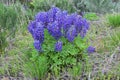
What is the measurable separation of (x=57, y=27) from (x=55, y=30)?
35mm

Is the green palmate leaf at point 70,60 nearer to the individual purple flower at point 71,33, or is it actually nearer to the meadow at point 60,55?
the meadow at point 60,55

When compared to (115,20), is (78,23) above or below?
above

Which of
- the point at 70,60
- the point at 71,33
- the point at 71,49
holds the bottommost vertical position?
the point at 70,60

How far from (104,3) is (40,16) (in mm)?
3713

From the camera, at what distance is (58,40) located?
294 cm

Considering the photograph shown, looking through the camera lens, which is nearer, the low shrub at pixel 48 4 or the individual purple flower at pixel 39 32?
the individual purple flower at pixel 39 32

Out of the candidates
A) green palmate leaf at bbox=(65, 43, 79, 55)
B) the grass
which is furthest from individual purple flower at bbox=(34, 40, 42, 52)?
the grass

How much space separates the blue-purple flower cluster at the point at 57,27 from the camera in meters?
2.88

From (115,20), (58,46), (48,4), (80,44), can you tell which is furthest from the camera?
(48,4)

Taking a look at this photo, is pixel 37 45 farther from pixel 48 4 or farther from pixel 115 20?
pixel 48 4

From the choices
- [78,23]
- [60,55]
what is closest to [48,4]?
[78,23]

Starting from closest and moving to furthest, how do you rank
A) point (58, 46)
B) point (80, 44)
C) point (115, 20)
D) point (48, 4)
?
point (58, 46)
point (80, 44)
point (115, 20)
point (48, 4)

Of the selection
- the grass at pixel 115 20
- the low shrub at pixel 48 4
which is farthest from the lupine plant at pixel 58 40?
the low shrub at pixel 48 4

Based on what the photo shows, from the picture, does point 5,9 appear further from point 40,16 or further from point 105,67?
point 105,67
